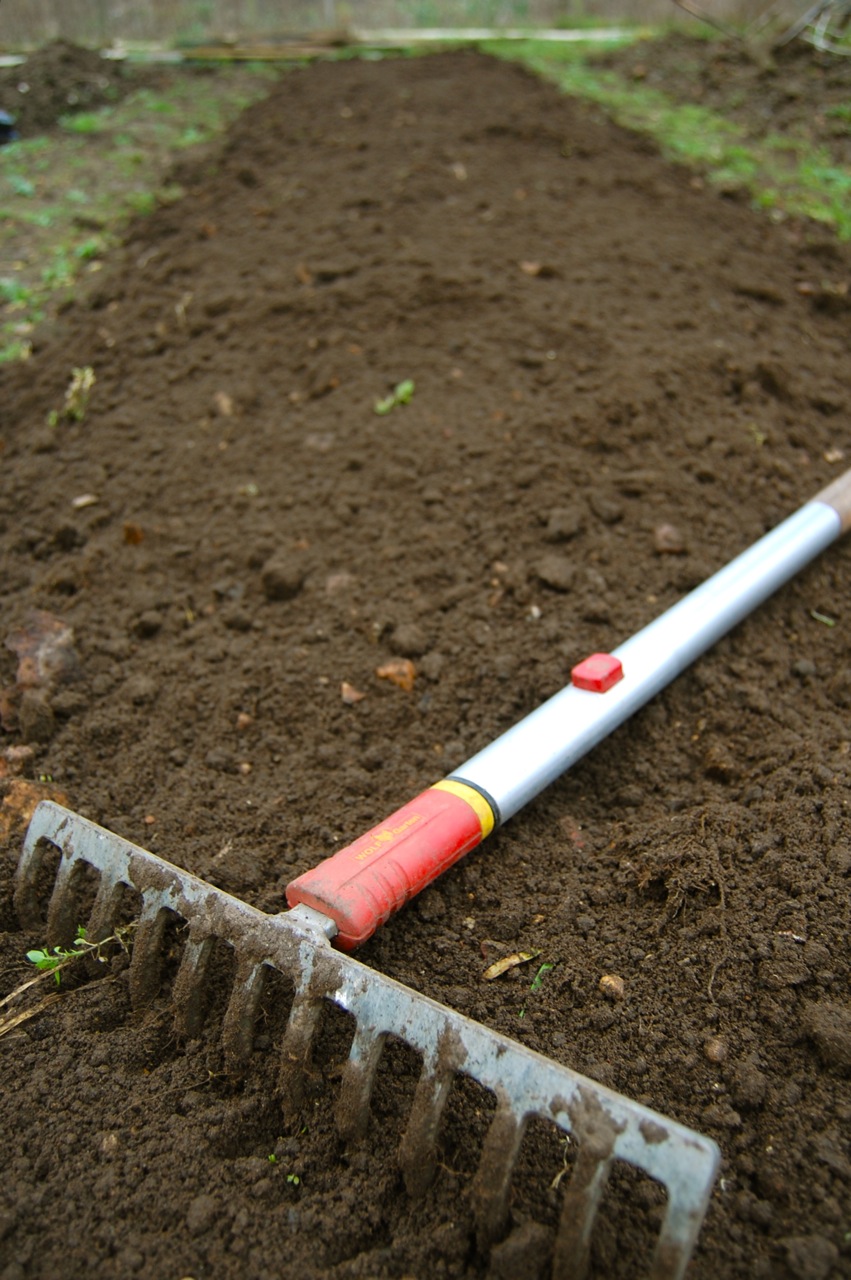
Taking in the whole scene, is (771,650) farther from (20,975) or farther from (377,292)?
(377,292)

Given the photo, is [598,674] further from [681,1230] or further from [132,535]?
[132,535]

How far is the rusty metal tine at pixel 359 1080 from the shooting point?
146 cm

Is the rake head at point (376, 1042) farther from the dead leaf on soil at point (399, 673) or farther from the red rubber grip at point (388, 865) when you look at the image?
the dead leaf on soil at point (399, 673)

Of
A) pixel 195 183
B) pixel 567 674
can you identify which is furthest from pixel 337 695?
pixel 195 183

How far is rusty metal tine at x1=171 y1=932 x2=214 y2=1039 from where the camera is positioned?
1627 millimetres

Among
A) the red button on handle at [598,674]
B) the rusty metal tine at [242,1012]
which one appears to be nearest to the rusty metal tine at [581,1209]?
the rusty metal tine at [242,1012]

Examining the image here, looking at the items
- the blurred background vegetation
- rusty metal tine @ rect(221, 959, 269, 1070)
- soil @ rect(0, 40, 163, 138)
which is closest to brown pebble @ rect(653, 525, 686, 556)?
rusty metal tine @ rect(221, 959, 269, 1070)

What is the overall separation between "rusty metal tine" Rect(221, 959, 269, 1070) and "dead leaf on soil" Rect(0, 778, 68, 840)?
30.8 inches

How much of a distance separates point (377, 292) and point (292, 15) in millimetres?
5488

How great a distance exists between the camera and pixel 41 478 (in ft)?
10.8

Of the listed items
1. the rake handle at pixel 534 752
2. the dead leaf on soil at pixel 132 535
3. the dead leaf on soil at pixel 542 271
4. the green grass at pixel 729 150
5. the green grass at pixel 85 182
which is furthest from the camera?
the green grass at pixel 729 150

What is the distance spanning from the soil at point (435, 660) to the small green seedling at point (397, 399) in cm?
3

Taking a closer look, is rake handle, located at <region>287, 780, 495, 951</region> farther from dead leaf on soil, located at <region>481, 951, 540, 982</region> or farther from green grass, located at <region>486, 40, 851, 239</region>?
green grass, located at <region>486, 40, 851, 239</region>

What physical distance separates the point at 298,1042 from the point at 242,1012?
128 mm
